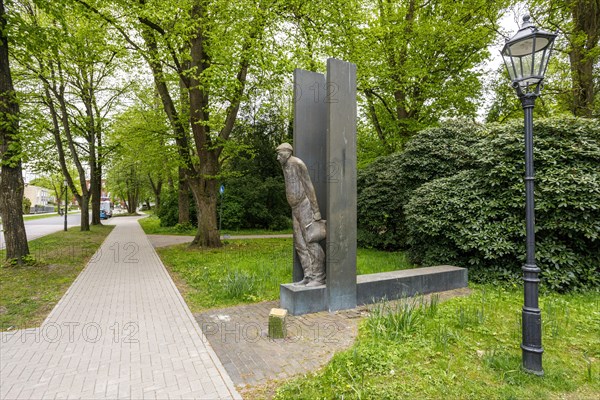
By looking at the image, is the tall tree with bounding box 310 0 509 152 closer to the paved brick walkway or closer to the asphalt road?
the paved brick walkway

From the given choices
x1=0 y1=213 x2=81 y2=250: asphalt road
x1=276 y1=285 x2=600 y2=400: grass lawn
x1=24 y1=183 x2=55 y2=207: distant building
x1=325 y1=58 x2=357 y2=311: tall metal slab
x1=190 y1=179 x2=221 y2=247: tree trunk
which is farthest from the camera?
x1=24 y1=183 x2=55 y2=207: distant building

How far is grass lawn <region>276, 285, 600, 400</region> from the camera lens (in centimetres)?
338

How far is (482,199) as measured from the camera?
316 inches

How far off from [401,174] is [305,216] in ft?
21.9

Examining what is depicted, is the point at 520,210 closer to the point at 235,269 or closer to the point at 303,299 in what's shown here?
the point at 303,299

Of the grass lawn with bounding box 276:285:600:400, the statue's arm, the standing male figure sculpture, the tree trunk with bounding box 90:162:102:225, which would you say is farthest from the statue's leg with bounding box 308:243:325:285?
the tree trunk with bounding box 90:162:102:225

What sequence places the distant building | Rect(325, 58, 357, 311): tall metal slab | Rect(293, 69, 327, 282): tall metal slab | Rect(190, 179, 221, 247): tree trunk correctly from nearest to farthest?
Rect(325, 58, 357, 311): tall metal slab → Rect(293, 69, 327, 282): tall metal slab → Rect(190, 179, 221, 247): tree trunk → the distant building

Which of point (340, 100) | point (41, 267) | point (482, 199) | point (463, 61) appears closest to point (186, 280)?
point (41, 267)

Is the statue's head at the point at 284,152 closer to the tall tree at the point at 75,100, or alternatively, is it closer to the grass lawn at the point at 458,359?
the grass lawn at the point at 458,359

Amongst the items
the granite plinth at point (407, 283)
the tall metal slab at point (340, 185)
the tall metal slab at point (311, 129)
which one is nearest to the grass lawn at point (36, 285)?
the tall metal slab at point (311, 129)

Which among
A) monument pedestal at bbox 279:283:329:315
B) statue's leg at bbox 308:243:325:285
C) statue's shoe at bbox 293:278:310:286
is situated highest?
statue's leg at bbox 308:243:325:285

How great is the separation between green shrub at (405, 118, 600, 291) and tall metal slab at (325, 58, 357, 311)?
3.51 m

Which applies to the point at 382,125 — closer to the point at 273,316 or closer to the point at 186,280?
the point at 186,280

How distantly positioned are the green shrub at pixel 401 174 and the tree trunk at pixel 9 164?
11153 millimetres
